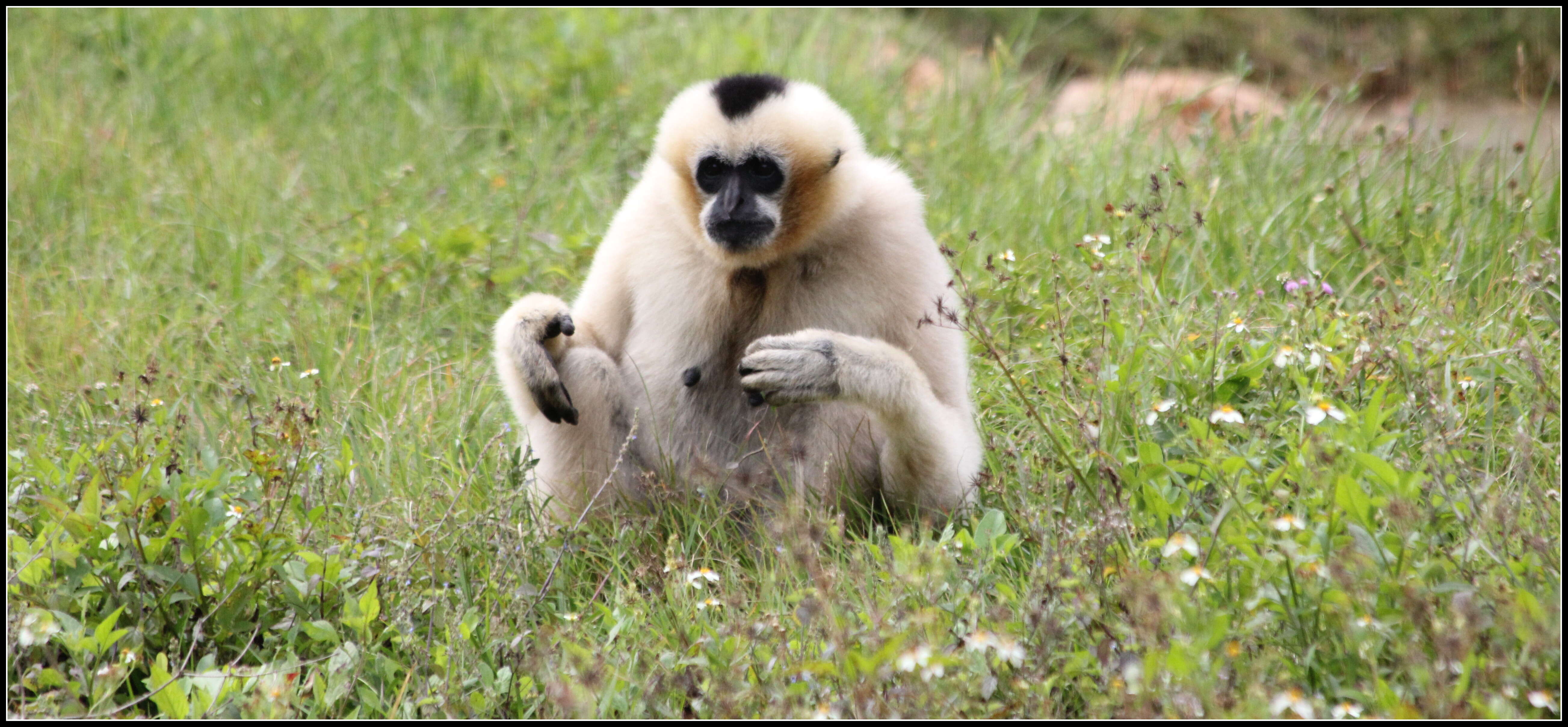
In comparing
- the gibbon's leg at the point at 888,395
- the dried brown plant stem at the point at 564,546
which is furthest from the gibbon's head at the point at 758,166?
the dried brown plant stem at the point at 564,546

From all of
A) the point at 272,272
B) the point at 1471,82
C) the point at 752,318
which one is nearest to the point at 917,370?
the point at 752,318

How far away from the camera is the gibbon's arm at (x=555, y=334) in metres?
3.38

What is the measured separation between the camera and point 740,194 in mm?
3348

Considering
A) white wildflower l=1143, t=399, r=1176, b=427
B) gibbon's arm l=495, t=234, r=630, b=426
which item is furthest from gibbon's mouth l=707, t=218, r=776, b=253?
white wildflower l=1143, t=399, r=1176, b=427

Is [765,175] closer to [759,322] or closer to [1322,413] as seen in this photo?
[759,322]

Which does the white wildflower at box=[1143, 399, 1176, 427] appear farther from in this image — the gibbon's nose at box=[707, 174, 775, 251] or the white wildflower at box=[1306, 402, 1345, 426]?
the gibbon's nose at box=[707, 174, 775, 251]

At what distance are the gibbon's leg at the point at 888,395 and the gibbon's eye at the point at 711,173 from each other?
Answer: 18.8 inches

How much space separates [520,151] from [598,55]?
789 millimetres

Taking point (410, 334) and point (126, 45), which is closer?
point (410, 334)

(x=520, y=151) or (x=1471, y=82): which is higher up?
(x=520, y=151)

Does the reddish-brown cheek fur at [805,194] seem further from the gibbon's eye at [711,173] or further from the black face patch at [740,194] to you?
the gibbon's eye at [711,173]

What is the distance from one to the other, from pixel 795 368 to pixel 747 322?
1.63ft

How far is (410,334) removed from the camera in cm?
455

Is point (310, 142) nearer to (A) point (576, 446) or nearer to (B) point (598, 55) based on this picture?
(B) point (598, 55)
